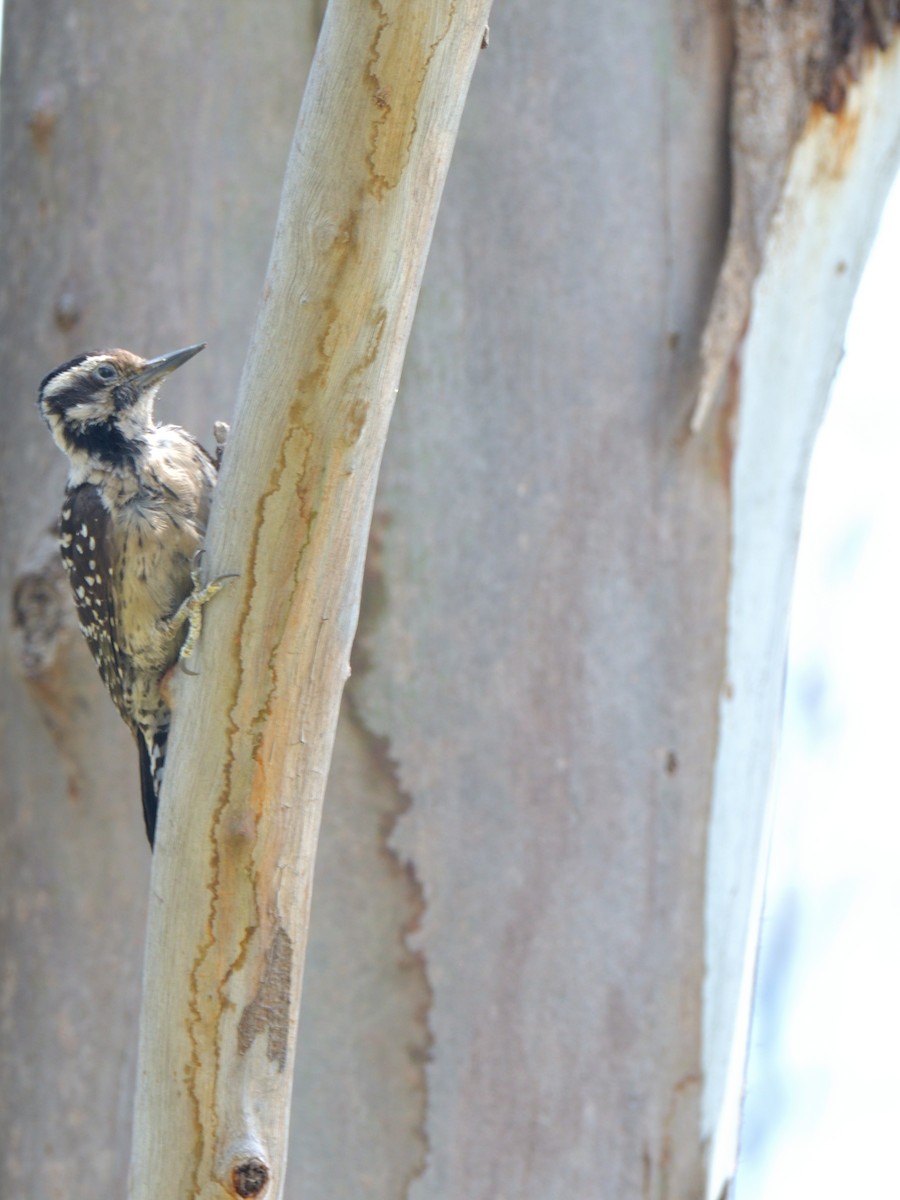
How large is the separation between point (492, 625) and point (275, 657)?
1.21 m

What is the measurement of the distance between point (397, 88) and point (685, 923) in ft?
6.86

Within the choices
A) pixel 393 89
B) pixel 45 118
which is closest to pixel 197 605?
pixel 393 89

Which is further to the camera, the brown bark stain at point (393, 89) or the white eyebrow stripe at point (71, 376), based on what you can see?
the white eyebrow stripe at point (71, 376)

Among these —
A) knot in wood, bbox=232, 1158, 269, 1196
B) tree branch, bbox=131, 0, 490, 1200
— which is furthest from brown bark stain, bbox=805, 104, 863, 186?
knot in wood, bbox=232, 1158, 269, 1196

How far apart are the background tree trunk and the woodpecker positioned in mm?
78

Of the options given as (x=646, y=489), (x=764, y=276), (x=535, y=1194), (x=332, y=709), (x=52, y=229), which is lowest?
(x=535, y=1194)

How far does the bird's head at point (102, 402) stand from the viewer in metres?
3.47

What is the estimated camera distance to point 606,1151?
3.30 metres

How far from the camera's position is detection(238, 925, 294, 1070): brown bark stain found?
7.12 ft

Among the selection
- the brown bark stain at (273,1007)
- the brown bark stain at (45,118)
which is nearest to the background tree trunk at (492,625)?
the brown bark stain at (45,118)

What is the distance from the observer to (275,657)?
2166mm

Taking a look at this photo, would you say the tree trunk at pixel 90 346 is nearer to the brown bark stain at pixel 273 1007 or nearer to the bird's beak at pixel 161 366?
the bird's beak at pixel 161 366

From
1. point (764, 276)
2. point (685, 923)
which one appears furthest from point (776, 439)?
point (685, 923)

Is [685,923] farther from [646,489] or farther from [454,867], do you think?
[646,489]
